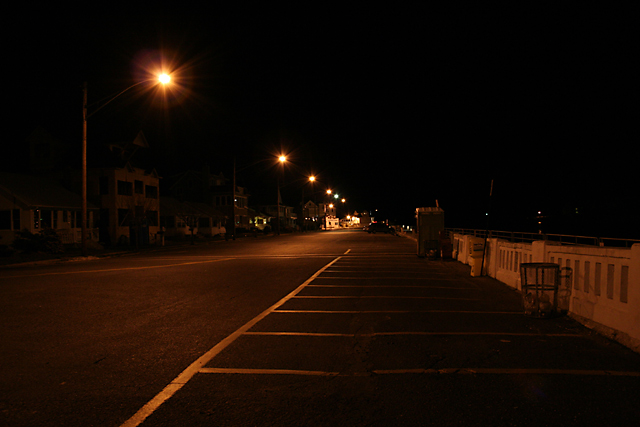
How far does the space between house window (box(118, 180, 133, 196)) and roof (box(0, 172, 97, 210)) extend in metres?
2.72

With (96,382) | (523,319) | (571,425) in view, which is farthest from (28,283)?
(571,425)

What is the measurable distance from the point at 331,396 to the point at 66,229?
31.8 meters

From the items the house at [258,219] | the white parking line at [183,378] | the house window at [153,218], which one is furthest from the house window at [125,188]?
the house at [258,219]

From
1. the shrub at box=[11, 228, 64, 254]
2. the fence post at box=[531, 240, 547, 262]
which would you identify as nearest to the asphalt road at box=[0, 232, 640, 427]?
the fence post at box=[531, 240, 547, 262]

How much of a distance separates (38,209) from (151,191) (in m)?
13.8

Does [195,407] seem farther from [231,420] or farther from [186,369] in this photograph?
[186,369]

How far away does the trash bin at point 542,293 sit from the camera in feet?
24.9

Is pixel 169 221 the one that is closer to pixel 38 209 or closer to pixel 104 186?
pixel 104 186

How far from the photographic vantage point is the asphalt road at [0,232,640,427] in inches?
153

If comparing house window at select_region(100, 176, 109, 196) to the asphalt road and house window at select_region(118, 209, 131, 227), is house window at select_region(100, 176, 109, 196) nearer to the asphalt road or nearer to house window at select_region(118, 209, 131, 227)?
A: house window at select_region(118, 209, 131, 227)

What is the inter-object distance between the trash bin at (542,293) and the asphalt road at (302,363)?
25 cm

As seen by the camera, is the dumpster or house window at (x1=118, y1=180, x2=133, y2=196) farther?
house window at (x1=118, y1=180, x2=133, y2=196)

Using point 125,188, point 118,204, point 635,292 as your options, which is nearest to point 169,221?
point 125,188

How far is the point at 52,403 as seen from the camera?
161 inches
